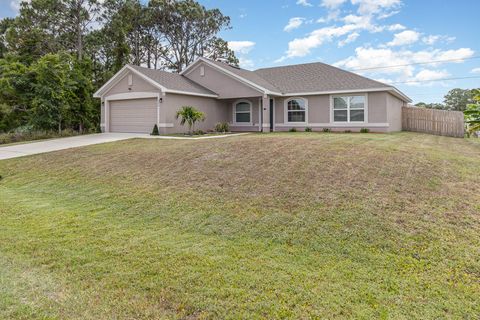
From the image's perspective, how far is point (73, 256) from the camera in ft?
14.3

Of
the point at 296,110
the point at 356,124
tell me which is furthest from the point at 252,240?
the point at 296,110

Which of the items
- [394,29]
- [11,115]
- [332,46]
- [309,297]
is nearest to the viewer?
[309,297]

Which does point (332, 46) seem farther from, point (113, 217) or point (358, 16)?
point (113, 217)

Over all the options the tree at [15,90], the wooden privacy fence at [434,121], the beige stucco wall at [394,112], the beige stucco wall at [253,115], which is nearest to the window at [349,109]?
the beige stucco wall at [394,112]

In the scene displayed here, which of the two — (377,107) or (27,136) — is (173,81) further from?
(377,107)

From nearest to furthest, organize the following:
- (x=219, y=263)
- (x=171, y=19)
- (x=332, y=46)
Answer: (x=219, y=263) < (x=332, y=46) < (x=171, y=19)

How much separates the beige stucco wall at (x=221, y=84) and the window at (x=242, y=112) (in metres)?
1.35

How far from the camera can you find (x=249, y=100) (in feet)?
70.9

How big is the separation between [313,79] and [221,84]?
6006mm

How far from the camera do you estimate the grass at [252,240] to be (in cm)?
330

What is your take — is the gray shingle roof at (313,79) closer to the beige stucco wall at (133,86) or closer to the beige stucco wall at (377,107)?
the beige stucco wall at (377,107)

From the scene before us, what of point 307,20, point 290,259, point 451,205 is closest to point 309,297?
point 290,259

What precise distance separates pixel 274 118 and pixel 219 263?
708 inches

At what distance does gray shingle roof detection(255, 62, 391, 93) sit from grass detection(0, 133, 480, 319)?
1113cm
